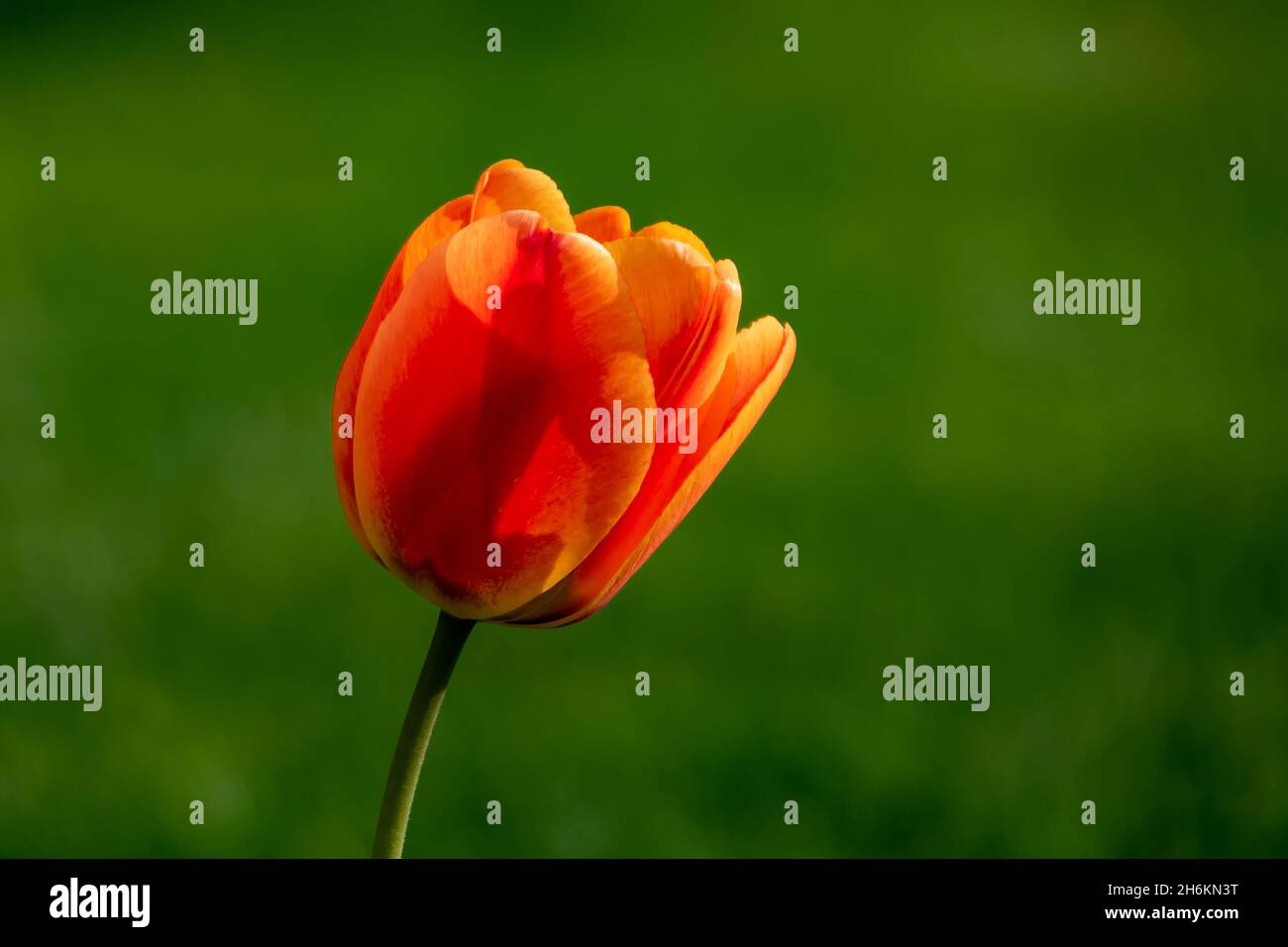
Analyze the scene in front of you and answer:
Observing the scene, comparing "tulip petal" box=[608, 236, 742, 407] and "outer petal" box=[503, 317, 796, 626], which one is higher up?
"tulip petal" box=[608, 236, 742, 407]

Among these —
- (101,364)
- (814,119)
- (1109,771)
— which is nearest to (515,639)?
(1109,771)

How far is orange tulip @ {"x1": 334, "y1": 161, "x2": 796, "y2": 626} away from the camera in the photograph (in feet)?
2.00

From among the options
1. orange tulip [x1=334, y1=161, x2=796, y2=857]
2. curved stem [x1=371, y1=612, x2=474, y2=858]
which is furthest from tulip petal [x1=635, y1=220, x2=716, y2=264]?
curved stem [x1=371, y1=612, x2=474, y2=858]

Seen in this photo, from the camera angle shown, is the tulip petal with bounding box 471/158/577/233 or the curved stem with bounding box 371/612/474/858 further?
the tulip petal with bounding box 471/158/577/233

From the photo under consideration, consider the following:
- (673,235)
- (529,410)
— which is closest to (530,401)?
(529,410)

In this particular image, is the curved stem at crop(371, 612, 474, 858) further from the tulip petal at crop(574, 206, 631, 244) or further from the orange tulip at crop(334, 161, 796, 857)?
the tulip petal at crop(574, 206, 631, 244)

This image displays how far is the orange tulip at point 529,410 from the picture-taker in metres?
0.61

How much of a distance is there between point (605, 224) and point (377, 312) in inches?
4.6

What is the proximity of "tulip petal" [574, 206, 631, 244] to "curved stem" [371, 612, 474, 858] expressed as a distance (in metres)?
0.21

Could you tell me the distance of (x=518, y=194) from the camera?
687 millimetres

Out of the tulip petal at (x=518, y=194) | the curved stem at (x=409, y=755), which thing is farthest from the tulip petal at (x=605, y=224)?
the curved stem at (x=409, y=755)

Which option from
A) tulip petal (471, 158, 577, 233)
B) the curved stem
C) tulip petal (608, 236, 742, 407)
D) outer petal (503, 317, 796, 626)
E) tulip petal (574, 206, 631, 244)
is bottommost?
the curved stem

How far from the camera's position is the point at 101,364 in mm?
2119

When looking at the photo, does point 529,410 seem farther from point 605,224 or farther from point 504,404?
point 605,224
